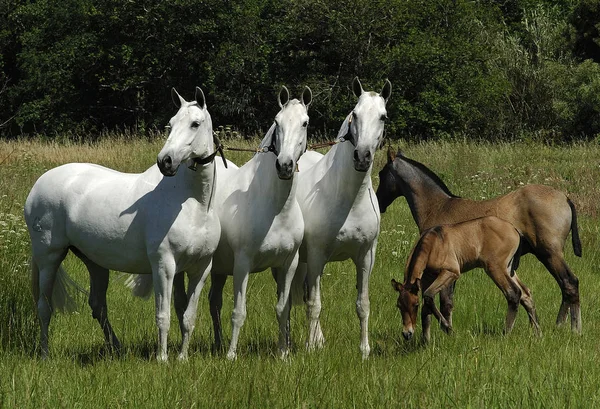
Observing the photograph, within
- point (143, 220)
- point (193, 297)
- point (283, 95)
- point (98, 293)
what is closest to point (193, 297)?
point (193, 297)

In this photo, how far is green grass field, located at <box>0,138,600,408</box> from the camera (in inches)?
203

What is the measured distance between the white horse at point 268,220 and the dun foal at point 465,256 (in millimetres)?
1126

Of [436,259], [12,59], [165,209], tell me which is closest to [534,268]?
[436,259]

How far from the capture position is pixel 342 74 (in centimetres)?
3341

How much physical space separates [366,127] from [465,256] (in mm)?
1683

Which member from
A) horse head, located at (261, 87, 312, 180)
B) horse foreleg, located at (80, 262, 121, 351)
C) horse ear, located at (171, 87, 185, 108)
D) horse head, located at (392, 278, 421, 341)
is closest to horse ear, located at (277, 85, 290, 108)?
horse head, located at (261, 87, 312, 180)

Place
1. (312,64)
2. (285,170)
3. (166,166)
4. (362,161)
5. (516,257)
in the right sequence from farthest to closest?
(312,64) < (516,257) < (362,161) < (285,170) < (166,166)

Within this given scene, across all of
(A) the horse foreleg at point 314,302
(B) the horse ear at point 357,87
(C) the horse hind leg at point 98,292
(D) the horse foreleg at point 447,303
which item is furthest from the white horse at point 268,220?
(D) the horse foreleg at point 447,303

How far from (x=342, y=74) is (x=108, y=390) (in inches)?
1140

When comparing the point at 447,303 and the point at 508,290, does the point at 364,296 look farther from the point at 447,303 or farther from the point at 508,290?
the point at 508,290

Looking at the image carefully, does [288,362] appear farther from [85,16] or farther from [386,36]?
[85,16]

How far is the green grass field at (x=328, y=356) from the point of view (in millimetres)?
5168

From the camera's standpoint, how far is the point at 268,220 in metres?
6.84

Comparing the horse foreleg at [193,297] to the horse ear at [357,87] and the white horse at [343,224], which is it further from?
the horse ear at [357,87]
